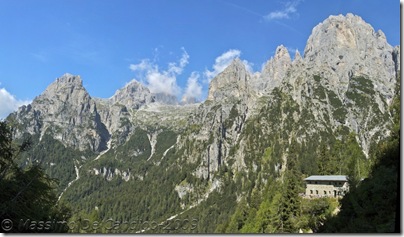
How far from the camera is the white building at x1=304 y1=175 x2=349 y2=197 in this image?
52516 mm

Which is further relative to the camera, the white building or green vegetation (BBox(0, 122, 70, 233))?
the white building

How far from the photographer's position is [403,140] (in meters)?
11.7

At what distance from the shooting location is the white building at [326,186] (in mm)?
52516

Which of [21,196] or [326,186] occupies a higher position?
[326,186]

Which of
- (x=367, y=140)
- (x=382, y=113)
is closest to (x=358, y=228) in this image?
(x=367, y=140)

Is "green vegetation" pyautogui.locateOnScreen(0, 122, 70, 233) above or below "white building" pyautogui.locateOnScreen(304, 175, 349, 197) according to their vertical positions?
below

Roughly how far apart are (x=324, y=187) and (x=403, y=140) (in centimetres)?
4588

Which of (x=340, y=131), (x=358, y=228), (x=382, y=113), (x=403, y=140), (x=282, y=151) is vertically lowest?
(x=358, y=228)

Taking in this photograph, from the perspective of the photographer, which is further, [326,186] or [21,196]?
[326,186]

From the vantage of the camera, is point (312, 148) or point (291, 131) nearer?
point (312, 148)

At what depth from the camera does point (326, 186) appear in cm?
5466

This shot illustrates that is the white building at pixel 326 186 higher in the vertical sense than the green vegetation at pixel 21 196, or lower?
higher

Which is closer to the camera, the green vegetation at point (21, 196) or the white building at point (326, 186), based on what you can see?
the green vegetation at point (21, 196)

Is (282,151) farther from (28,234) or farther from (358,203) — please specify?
(28,234)
